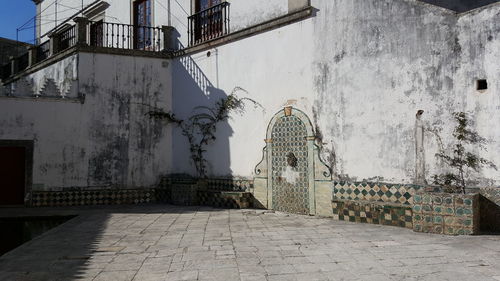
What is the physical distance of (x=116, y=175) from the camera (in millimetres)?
9336

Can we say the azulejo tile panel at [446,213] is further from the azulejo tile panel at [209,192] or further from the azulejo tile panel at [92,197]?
the azulejo tile panel at [92,197]

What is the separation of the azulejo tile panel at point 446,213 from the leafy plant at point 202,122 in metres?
4.50

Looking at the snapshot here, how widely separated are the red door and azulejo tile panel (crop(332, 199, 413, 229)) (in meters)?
7.23

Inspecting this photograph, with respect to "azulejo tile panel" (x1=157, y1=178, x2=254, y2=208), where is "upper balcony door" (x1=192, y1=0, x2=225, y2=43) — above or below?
above

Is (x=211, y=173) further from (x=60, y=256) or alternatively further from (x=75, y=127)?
(x=60, y=256)

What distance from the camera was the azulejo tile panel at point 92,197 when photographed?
8.78 metres

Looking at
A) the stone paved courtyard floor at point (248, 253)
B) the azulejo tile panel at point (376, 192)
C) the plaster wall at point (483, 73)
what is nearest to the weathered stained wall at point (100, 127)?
the stone paved courtyard floor at point (248, 253)

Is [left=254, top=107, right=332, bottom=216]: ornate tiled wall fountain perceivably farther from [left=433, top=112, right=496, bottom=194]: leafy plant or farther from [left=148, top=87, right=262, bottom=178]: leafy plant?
[left=433, top=112, right=496, bottom=194]: leafy plant

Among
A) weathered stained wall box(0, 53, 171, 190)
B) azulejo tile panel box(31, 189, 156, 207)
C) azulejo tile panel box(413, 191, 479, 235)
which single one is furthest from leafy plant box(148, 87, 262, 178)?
azulejo tile panel box(413, 191, 479, 235)

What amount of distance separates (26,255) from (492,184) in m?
6.23

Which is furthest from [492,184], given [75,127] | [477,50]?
[75,127]

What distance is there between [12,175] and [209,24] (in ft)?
19.8

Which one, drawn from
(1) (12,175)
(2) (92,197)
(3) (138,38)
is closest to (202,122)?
(2) (92,197)

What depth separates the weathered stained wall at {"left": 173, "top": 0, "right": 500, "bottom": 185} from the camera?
18.3ft
